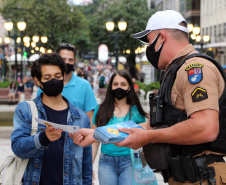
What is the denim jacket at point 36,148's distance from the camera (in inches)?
128

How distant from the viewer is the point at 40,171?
3369 millimetres

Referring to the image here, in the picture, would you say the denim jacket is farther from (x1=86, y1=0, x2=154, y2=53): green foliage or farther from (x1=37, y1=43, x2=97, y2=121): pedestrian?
(x1=86, y1=0, x2=154, y2=53): green foliage

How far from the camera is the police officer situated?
2.63m

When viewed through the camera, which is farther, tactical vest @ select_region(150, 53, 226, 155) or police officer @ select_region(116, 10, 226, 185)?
tactical vest @ select_region(150, 53, 226, 155)

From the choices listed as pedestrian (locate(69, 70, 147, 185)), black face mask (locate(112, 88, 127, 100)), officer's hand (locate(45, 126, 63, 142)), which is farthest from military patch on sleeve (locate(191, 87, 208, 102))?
black face mask (locate(112, 88, 127, 100))

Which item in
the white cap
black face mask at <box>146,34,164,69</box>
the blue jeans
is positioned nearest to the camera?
the white cap

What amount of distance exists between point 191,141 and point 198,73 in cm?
45

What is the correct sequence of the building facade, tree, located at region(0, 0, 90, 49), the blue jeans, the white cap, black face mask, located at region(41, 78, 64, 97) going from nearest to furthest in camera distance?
the white cap
black face mask, located at region(41, 78, 64, 97)
the blue jeans
tree, located at region(0, 0, 90, 49)
the building facade

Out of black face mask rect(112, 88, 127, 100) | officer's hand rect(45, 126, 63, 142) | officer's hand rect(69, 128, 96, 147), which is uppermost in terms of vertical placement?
black face mask rect(112, 88, 127, 100)

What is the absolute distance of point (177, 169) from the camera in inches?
113

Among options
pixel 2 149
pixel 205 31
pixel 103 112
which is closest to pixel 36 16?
pixel 205 31

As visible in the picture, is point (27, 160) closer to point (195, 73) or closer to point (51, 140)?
point (51, 140)

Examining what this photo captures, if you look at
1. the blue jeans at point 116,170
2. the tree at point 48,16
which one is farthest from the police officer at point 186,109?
the tree at point 48,16

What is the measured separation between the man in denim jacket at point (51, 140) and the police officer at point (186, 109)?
0.81 m
